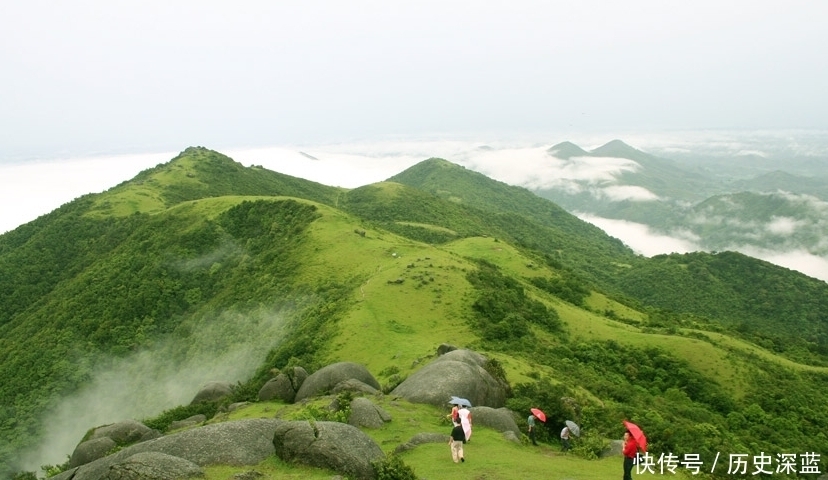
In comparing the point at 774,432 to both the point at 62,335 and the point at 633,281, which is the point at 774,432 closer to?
the point at 62,335

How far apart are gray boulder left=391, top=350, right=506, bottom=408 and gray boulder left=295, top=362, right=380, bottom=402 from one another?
10.1ft

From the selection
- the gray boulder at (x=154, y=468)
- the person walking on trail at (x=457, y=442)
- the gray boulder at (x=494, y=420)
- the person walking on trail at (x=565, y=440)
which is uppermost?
the gray boulder at (x=154, y=468)

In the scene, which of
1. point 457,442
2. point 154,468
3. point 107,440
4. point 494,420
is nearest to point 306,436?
point 154,468

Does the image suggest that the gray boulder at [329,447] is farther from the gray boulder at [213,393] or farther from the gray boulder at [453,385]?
the gray boulder at [213,393]

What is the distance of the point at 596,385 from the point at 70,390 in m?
55.7

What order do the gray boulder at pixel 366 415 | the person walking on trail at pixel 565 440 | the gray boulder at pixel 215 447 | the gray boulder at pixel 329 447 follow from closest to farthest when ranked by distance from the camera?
the gray boulder at pixel 329 447 → the gray boulder at pixel 215 447 → the person walking on trail at pixel 565 440 → the gray boulder at pixel 366 415

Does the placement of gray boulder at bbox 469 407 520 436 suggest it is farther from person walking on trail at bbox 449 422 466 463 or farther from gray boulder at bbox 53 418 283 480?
gray boulder at bbox 53 418 283 480

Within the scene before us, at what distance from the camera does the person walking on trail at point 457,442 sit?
1844cm

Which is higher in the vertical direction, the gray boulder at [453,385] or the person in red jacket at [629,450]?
the person in red jacket at [629,450]

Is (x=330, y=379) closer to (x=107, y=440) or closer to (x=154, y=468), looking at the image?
(x=107, y=440)

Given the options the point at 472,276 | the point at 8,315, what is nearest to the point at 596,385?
the point at 472,276

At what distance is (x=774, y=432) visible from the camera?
133 feet

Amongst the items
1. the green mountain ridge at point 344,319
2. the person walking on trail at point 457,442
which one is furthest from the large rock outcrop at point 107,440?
the person walking on trail at point 457,442

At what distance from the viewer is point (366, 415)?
76.9 ft
